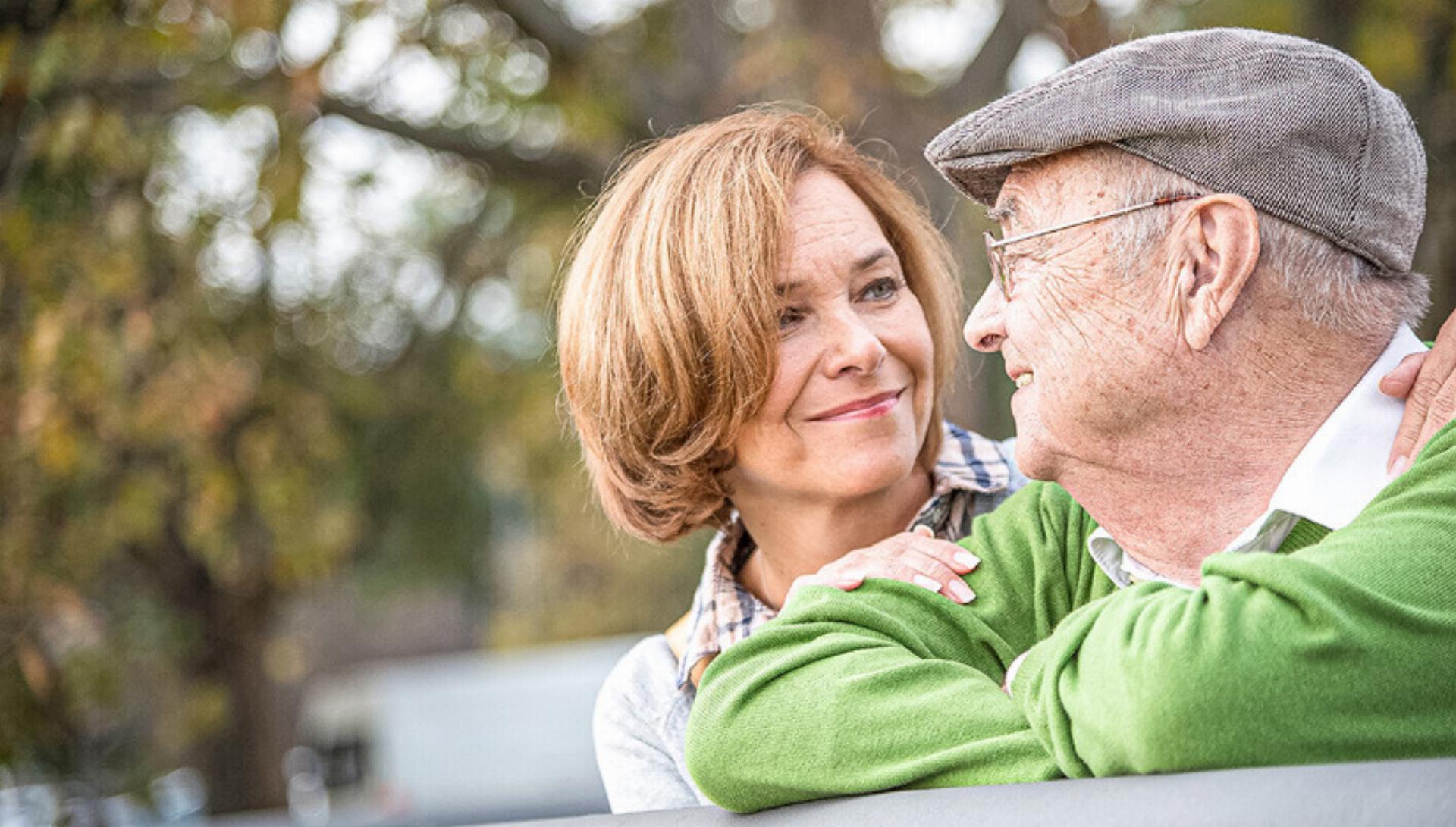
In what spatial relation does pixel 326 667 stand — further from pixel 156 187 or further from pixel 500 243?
pixel 156 187

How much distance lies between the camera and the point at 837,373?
280cm

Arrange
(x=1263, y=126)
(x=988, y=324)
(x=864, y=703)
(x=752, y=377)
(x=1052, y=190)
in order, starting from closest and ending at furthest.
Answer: (x=864, y=703) → (x=1263, y=126) → (x=1052, y=190) → (x=988, y=324) → (x=752, y=377)

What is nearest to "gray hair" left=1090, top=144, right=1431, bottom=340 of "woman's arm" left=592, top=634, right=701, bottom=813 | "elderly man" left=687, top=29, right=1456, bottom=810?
"elderly man" left=687, top=29, right=1456, bottom=810

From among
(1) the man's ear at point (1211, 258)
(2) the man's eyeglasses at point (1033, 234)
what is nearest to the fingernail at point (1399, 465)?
(1) the man's ear at point (1211, 258)

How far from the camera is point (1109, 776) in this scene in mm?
1596

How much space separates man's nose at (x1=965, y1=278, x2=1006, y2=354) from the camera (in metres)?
2.23

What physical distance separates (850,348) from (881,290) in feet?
0.69

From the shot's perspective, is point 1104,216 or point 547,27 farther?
point 547,27

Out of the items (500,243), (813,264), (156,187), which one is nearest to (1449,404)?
(813,264)

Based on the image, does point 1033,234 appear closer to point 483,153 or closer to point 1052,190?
point 1052,190

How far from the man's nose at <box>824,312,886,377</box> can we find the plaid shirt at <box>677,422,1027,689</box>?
10.7 inches

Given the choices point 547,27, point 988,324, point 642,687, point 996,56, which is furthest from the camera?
point 547,27

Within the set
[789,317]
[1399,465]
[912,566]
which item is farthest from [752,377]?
[1399,465]

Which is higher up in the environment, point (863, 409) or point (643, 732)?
point (863, 409)
